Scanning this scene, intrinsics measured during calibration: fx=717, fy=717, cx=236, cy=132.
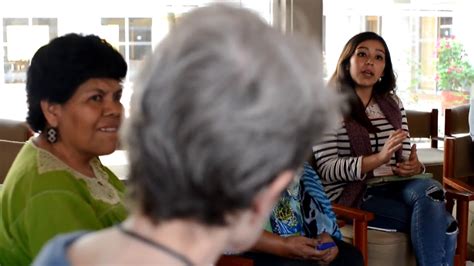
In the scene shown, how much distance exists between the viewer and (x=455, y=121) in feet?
13.5

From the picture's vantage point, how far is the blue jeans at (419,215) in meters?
2.99

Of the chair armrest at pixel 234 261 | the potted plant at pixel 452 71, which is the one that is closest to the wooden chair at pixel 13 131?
the chair armrest at pixel 234 261

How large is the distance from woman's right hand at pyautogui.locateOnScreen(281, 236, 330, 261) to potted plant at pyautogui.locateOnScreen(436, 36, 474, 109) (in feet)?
8.67

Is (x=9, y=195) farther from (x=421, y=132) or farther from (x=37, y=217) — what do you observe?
(x=421, y=132)

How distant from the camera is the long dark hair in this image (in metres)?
3.15

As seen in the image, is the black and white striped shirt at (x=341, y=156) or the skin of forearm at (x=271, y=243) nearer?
the skin of forearm at (x=271, y=243)

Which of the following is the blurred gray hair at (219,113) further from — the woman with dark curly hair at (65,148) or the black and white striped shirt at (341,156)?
the black and white striped shirt at (341,156)

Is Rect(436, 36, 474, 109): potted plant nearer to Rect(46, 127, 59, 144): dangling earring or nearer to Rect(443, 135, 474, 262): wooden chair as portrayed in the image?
Rect(443, 135, 474, 262): wooden chair

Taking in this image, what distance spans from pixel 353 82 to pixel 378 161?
0.44 meters

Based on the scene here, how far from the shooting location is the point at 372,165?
2.97 metres

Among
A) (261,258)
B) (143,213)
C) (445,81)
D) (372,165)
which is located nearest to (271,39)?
(143,213)

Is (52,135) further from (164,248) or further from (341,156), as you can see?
(341,156)

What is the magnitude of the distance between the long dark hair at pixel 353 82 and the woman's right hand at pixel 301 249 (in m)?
0.79

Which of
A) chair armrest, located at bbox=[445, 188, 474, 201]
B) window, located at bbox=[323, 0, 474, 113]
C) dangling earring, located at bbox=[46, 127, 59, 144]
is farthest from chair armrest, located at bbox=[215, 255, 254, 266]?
window, located at bbox=[323, 0, 474, 113]
